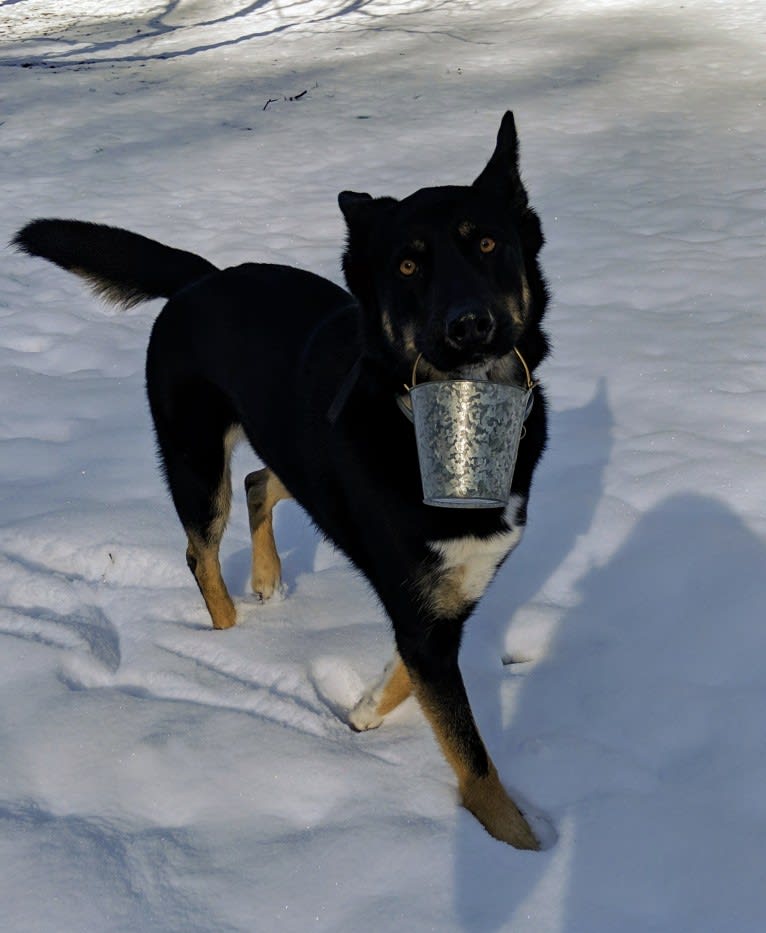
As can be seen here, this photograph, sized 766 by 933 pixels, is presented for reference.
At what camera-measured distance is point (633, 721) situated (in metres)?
2.92

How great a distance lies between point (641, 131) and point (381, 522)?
754 cm

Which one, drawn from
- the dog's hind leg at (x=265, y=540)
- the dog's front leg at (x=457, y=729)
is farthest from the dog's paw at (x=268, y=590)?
the dog's front leg at (x=457, y=729)

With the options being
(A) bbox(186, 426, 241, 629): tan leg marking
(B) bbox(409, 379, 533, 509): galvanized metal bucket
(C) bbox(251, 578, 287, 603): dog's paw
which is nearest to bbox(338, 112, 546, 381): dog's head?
(B) bbox(409, 379, 533, 509): galvanized metal bucket

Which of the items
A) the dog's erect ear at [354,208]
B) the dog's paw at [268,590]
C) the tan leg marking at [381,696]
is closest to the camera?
the dog's erect ear at [354,208]

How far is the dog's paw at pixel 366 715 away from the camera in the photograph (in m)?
3.03

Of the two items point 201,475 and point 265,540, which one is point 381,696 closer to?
point 265,540

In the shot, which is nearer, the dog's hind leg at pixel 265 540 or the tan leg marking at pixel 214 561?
the tan leg marking at pixel 214 561

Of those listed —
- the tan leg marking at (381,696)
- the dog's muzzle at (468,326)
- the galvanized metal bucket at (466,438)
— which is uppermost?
the dog's muzzle at (468,326)

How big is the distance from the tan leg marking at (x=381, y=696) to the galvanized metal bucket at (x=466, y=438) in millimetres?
888

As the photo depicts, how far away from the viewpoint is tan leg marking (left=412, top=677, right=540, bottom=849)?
2580mm

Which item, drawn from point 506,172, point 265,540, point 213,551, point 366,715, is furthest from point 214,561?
point 506,172

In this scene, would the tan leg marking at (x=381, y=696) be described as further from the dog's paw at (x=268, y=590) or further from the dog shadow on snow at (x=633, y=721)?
the dog's paw at (x=268, y=590)

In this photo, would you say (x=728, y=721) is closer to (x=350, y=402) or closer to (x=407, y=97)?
(x=350, y=402)

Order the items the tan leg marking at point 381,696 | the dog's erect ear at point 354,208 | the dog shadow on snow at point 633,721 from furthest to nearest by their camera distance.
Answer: the tan leg marking at point 381,696 < the dog's erect ear at point 354,208 < the dog shadow on snow at point 633,721
